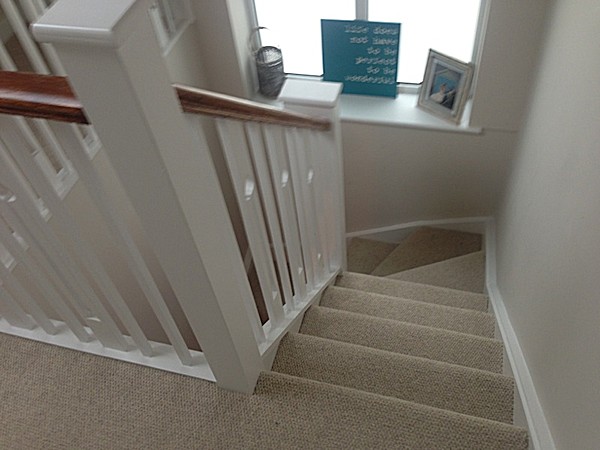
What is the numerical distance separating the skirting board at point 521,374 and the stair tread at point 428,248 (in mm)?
460

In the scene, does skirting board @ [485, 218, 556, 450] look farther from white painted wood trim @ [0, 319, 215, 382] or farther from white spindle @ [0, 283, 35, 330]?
white spindle @ [0, 283, 35, 330]

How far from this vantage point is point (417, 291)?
280 cm

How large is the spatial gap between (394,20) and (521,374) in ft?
6.22

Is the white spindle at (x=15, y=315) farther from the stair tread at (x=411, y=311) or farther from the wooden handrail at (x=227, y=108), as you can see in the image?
the stair tread at (x=411, y=311)

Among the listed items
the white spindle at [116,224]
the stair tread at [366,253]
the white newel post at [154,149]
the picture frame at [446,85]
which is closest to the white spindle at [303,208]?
the white newel post at [154,149]

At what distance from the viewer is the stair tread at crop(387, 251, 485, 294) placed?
10.0 feet

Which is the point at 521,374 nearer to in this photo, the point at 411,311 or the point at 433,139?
the point at 411,311

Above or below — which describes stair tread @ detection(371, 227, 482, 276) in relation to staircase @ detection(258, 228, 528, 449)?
below

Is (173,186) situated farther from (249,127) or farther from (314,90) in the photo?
(314,90)

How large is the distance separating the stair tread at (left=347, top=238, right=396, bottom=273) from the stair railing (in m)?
1.44

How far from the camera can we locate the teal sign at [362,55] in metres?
2.94

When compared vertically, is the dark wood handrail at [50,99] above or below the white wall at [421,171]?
above

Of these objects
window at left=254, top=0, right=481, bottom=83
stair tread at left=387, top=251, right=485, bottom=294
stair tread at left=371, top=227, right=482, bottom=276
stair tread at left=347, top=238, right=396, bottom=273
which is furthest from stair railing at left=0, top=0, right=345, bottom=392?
stair tread at left=347, top=238, right=396, bottom=273

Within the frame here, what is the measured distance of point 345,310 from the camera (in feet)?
8.23
